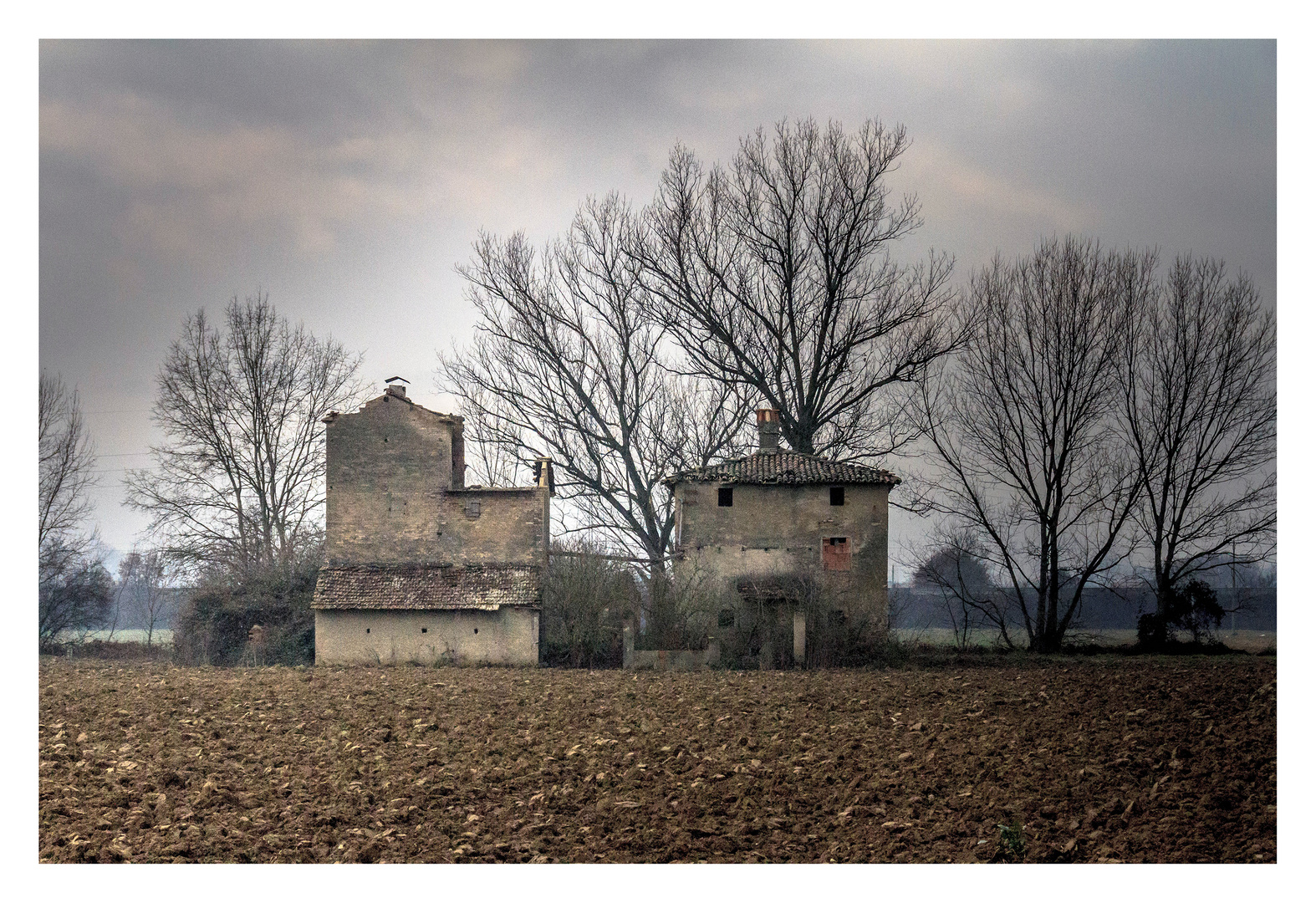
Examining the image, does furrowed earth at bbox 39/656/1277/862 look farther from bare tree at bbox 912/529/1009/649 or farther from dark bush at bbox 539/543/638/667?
bare tree at bbox 912/529/1009/649

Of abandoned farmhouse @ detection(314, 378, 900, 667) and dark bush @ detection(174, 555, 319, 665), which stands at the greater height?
abandoned farmhouse @ detection(314, 378, 900, 667)

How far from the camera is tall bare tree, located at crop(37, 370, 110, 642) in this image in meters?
13.9

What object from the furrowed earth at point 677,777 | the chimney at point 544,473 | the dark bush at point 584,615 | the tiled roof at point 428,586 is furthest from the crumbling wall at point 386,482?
the furrowed earth at point 677,777

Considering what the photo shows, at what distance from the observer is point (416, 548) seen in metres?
20.8

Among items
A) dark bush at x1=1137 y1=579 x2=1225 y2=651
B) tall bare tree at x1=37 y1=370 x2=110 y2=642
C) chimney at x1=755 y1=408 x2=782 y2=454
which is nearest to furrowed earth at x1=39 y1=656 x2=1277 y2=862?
tall bare tree at x1=37 y1=370 x2=110 y2=642

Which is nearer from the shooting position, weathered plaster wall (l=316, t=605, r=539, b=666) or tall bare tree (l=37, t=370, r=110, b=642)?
tall bare tree (l=37, t=370, r=110, b=642)

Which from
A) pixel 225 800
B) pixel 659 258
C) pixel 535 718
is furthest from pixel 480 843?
pixel 659 258

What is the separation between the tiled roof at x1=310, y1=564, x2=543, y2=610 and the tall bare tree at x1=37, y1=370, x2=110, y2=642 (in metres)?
4.38

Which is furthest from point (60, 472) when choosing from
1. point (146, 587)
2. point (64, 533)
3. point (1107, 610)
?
point (1107, 610)

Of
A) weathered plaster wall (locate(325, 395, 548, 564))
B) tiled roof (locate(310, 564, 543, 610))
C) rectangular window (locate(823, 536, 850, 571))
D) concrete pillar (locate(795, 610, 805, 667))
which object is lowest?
concrete pillar (locate(795, 610, 805, 667))

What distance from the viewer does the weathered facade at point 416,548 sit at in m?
19.8

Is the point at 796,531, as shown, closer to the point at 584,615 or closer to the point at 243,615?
the point at 584,615
